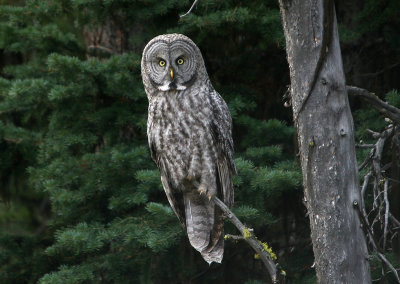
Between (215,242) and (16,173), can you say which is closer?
(215,242)

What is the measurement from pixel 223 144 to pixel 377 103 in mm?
1198

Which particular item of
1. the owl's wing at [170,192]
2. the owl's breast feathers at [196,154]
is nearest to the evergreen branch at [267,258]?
the owl's breast feathers at [196,154]

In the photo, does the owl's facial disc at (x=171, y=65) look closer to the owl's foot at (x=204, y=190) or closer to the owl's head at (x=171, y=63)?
the owl's head at (x=171, y=63)

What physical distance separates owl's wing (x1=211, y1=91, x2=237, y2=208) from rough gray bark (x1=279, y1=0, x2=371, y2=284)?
1.05 metres

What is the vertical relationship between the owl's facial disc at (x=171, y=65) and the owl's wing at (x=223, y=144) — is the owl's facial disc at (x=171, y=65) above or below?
above

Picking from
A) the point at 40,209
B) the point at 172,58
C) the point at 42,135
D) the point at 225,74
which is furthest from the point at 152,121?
the point at 40,209

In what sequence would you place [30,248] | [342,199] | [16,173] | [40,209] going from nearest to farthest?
1. [342,199]
2. [30,248]
3. [16,173]
4. [40,209]

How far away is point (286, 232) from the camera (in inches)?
175

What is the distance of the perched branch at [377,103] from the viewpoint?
7.88 ft

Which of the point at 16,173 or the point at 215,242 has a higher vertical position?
the point at 16,173

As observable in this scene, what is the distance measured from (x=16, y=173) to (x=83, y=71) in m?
1.63

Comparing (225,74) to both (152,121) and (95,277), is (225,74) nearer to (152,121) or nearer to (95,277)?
(152,121)

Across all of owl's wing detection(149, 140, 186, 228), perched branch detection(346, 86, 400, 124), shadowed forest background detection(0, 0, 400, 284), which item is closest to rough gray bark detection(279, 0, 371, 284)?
perched branch detection(346, 86, 400, 124)

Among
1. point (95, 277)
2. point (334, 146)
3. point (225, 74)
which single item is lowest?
point (95, 277)
